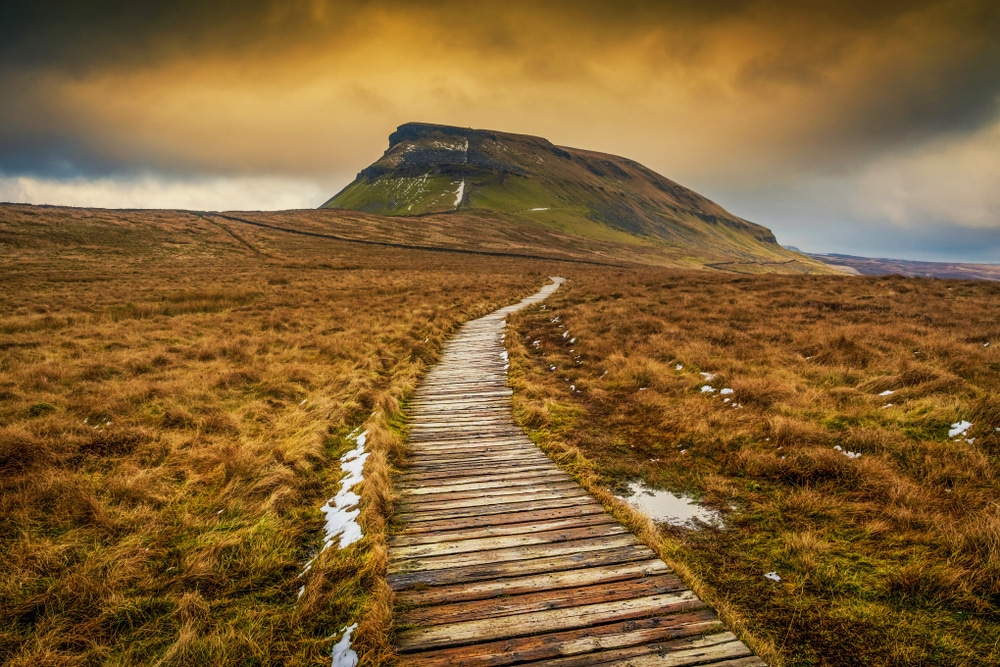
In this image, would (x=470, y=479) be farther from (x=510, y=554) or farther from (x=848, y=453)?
(x=848, y=453)

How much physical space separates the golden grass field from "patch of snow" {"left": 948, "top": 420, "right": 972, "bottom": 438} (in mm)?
114

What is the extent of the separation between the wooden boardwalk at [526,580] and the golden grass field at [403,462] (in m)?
0.33

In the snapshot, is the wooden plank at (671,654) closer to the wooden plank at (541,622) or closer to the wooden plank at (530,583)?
the wooden plank at (541,622)

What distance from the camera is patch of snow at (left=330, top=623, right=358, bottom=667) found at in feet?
11.8

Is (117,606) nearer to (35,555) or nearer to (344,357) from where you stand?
(35,555)

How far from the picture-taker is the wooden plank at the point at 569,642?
3.63m

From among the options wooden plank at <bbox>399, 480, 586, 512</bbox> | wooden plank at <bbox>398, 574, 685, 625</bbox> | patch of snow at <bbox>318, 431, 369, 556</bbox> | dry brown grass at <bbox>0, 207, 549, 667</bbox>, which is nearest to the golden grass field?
dry brown grass at <bbox>0, 207, 549, 667</bbox>

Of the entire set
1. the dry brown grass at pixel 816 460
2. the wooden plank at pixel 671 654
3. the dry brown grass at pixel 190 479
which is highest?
the dry brown grass at pixel 816 460

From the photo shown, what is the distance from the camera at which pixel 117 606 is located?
13.7 ft

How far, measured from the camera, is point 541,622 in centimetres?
403

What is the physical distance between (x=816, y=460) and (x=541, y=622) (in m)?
5.51

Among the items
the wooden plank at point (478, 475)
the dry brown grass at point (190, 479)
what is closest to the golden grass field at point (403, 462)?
the dry brown grass at point (190, 479)

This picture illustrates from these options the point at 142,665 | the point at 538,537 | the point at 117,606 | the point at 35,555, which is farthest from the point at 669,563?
the point at 35,555

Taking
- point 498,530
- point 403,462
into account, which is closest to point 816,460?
point 498,530
